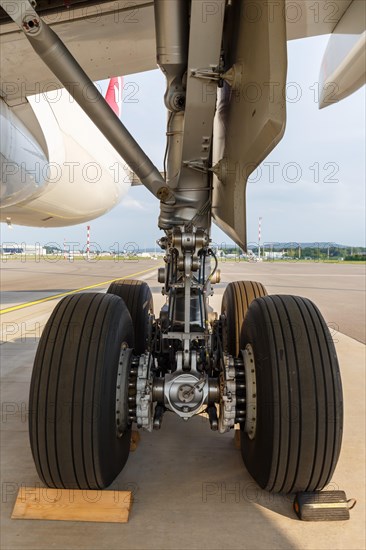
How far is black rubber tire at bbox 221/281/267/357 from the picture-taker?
9.58 feet

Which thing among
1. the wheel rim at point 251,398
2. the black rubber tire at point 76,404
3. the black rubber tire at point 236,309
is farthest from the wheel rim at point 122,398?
the black rubber tire at point 236,309

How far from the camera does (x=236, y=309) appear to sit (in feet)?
10.0

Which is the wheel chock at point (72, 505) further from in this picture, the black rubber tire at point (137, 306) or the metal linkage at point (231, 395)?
the black rubber tire at point (137, 306)

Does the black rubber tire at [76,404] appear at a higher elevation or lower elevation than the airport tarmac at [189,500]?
higher

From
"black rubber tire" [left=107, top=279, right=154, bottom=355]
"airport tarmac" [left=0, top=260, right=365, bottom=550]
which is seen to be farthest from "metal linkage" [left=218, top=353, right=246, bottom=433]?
"black rubber tire" [left=107, top=279, right=154, bottom=355]

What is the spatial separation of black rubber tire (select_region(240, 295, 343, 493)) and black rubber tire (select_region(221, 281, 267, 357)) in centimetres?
112

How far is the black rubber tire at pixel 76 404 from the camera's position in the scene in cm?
162

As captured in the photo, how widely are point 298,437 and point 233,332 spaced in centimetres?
138

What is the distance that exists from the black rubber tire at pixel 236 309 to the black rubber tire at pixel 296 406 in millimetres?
1120

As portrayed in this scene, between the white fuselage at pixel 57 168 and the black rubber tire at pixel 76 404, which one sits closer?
the black rubber tire at pixel 76 404

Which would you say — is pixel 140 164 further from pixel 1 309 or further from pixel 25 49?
pixel 1 309

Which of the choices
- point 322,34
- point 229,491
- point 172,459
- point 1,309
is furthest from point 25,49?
point 1,309

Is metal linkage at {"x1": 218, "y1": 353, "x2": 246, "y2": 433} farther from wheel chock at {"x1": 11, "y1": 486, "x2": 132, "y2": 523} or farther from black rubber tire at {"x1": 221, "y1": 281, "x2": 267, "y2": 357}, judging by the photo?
black rubber tire at {"x1": 221, "y1": 281, "x2": 267, "y2": 357}

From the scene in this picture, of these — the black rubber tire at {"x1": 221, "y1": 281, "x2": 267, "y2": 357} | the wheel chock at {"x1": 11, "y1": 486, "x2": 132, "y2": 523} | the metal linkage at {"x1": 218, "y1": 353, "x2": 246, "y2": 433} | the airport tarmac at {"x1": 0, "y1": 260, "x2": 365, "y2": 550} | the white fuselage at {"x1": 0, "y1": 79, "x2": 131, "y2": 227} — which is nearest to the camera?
the airport tarmac at {"x1": 0, "y1": 260, "x2": 365, "y2": 550}
